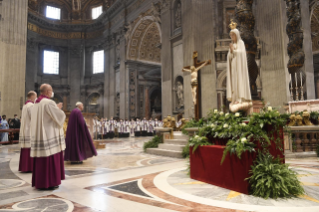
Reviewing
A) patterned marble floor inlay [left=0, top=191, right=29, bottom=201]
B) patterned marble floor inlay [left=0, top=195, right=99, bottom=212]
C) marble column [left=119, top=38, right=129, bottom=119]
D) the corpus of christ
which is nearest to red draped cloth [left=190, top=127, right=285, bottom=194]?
the corpus of christ

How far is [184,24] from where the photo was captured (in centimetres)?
1559

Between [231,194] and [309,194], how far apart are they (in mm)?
1024

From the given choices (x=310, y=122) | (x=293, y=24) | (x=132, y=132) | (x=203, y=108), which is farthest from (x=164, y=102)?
(x=310, y=122)

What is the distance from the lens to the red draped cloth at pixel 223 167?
3473 mm

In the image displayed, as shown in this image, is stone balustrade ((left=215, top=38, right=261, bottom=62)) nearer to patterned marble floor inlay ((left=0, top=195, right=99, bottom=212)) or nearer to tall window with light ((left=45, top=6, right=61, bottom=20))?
patterned marble floor inlay ((left=0, top=195, right=99, bottom=212))

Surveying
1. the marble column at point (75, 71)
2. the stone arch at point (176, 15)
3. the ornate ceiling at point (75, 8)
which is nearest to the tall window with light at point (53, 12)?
the ornate ceiling at point (75, 8)

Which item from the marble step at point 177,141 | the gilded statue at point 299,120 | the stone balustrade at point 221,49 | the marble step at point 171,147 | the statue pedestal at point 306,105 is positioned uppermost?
the stone balustrade at point 221,49

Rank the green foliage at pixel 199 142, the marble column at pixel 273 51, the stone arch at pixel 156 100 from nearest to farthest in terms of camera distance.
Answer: the green foliage at pixel 199 142 < the marble column at pixel 273 51 < the stone arch at pixel 156 100

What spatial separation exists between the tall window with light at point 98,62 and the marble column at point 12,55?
15.5 m

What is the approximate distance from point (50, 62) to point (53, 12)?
6.16 meters

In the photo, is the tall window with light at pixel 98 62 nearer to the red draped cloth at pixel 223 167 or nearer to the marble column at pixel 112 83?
the marble column at pixel 112 83

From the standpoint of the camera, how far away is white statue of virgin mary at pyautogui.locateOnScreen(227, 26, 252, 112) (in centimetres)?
454

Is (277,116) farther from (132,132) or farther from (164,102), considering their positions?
(132,132)

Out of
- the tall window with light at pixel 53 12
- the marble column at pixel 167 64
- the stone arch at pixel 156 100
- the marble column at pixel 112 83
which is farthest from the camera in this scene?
the tall window with light at pixel 53 12
